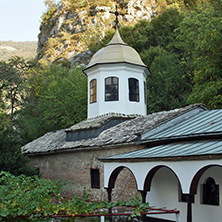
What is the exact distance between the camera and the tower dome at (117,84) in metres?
16.9

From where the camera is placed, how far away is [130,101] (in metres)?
17.0

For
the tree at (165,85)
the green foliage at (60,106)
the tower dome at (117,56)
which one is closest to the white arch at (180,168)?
the tower dome at (117,56)

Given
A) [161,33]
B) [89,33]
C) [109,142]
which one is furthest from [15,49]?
[109,142]

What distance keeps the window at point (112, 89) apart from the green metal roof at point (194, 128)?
5.13m

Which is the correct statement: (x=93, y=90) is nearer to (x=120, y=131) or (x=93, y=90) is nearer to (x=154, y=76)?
(x=120, y=131)

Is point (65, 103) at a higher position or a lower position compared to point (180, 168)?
higher

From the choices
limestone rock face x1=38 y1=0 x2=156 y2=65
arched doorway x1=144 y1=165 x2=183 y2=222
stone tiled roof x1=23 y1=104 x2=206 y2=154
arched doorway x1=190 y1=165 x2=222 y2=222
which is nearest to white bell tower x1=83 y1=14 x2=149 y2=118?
stone tiled roof x1=23 y1=104 x2=206 y2=154

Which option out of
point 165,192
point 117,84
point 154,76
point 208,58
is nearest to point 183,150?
point 165,192

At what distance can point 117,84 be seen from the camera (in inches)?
670

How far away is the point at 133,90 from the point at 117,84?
3.23ft

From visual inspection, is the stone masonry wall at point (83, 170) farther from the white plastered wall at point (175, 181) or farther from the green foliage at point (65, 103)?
the green foliage at point (65, 103)

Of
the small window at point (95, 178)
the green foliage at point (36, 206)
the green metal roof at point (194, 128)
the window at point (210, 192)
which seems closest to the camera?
the green foliage at point (36, 206)

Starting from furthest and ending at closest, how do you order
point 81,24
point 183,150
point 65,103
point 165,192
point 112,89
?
point 81,24 < point 65,103 < point 112,89 < point 165,192 < point 183,150

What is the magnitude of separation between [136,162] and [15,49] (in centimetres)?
10885
